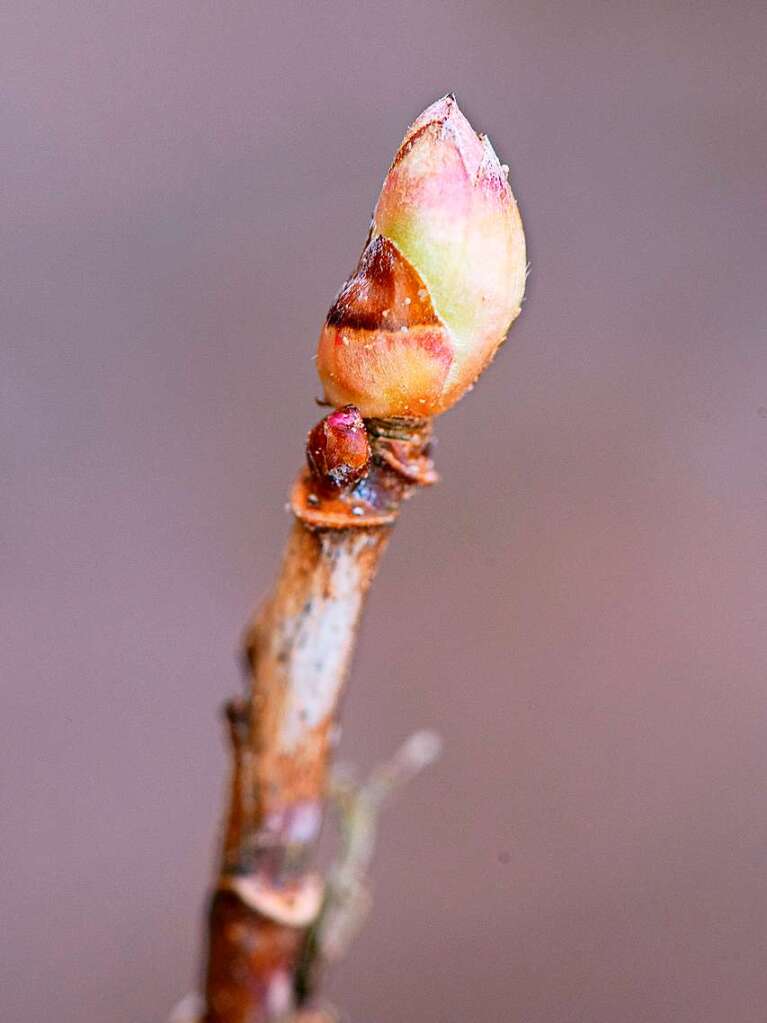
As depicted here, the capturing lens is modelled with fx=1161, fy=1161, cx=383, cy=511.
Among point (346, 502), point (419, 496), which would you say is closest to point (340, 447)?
point (346, 502)

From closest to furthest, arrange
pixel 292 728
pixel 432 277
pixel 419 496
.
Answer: pixel 432 277 → pixel 292 728 → pixel 419 496

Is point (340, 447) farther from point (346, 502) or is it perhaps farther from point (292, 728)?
point (292, 728)

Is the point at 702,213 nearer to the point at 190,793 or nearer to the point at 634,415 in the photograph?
the point at 634,415

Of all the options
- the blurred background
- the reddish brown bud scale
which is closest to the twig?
the reddish brown bud scale

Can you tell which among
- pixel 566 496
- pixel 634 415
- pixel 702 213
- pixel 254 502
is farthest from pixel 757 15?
pixel 254 502

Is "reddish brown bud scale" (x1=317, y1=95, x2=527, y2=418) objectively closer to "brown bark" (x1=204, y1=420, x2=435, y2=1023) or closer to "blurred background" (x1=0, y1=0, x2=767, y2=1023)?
"brown bark" (x1=204, y1=420, x2=435, y2=1023)

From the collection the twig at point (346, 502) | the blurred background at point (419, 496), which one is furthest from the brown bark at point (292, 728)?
the blurred background at point (419, 496)

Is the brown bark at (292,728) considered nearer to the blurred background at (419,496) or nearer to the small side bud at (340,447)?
the small side bud at (340,447)
